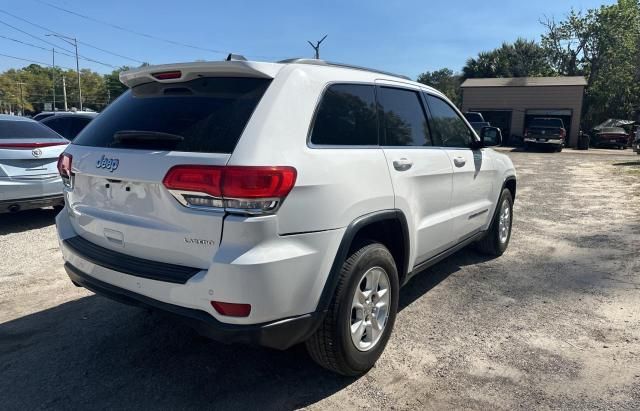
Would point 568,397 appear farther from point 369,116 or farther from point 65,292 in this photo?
point 65,292

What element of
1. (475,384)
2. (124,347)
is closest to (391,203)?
(475,384)

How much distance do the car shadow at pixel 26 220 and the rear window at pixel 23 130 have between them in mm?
1276

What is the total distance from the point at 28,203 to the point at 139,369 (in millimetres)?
4318

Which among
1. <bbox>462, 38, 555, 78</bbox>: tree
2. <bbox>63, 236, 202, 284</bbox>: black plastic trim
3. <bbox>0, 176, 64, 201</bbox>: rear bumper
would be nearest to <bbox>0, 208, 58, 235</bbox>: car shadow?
<bbox>0, 176, 64, 201</bbox>: rear bumper

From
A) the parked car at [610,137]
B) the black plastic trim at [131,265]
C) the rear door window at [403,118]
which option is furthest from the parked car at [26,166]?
the parked car at [610,137]

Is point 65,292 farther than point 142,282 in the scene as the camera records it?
Yes

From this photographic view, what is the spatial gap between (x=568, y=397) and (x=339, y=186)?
1.89 meters

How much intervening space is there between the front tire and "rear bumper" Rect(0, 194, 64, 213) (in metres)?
5.18

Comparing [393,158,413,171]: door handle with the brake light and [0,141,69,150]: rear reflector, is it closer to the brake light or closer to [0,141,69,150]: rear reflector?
the brake light

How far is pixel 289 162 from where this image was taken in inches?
96.4

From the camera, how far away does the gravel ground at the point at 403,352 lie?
2854 millimetres

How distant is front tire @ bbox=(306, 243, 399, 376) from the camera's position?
2.76m

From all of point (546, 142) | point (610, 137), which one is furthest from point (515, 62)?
point (546, 142)

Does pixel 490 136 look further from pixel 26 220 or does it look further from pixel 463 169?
pixel 26 220
